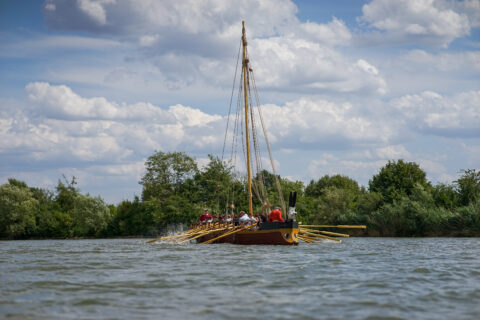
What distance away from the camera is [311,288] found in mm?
13930

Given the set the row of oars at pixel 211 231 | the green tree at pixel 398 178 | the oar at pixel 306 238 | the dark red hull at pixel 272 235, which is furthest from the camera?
the green tree at pixel 398 178

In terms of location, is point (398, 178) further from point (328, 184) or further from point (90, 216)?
point (90, 216)

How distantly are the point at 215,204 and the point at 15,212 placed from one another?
1159 inches

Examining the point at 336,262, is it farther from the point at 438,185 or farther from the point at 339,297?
the point at 438,185

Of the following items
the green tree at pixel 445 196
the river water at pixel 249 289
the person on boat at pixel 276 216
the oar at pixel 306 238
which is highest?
the green tree at pixel 445 196

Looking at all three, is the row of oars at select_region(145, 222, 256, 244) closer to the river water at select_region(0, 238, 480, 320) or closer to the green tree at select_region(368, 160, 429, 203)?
the river water at select_region(0, 238, 480, 320)

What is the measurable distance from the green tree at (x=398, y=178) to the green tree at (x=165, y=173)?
25790 millimetres

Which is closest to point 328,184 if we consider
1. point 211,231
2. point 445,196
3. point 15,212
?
point 445,196

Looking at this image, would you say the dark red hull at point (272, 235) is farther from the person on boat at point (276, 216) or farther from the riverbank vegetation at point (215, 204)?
the riverbank vegetation at point (215, 204)

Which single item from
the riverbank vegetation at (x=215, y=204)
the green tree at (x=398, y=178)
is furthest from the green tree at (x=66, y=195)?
the green tree at (x=398, y=178)

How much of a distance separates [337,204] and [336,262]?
38880 mm

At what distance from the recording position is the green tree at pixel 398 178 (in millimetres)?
62125

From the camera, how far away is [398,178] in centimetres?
6278

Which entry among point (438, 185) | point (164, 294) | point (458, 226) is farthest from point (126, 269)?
point (438, 185)
